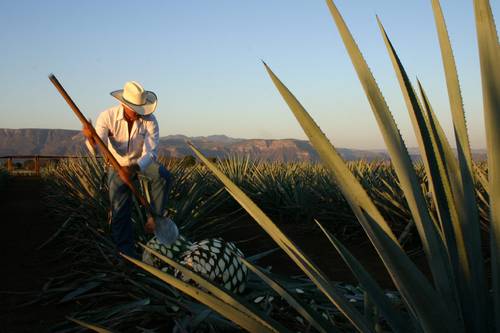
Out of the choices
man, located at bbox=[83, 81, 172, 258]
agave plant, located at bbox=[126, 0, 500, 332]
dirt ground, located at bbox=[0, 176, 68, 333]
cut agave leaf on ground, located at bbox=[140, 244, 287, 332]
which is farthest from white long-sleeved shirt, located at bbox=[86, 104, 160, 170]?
agave plant, located at bbox=[126, 0, 500, 332]

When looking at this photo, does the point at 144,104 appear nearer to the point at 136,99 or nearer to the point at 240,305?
the point at 136,99

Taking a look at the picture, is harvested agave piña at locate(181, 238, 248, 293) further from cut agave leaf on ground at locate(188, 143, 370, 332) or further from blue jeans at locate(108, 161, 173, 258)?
cut agave leaf on ground at locate(188, 143, 370, 332)

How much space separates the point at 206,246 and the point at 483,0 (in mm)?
2097

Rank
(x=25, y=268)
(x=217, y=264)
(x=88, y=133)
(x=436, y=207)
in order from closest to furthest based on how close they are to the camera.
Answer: (x=436, y=207) < (x=217, y=264) < (x=88, y=133) < (x=25, y=268)

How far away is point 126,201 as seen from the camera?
3580 mm

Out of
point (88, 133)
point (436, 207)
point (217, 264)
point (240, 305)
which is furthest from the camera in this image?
point (88, 133)

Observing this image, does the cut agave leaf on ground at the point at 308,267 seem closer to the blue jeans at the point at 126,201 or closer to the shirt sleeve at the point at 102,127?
the blue jeans at the point at 126,201

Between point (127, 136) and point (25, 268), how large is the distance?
117 cm

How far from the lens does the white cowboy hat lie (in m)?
3.63

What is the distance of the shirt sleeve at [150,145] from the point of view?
362cm

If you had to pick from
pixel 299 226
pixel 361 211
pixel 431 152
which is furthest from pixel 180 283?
pixel 299 226

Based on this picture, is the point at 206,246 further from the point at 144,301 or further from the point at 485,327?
the point at 485,327

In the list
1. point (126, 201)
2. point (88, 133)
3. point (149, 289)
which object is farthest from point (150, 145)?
point (149, 289)

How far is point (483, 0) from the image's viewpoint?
81 cm
